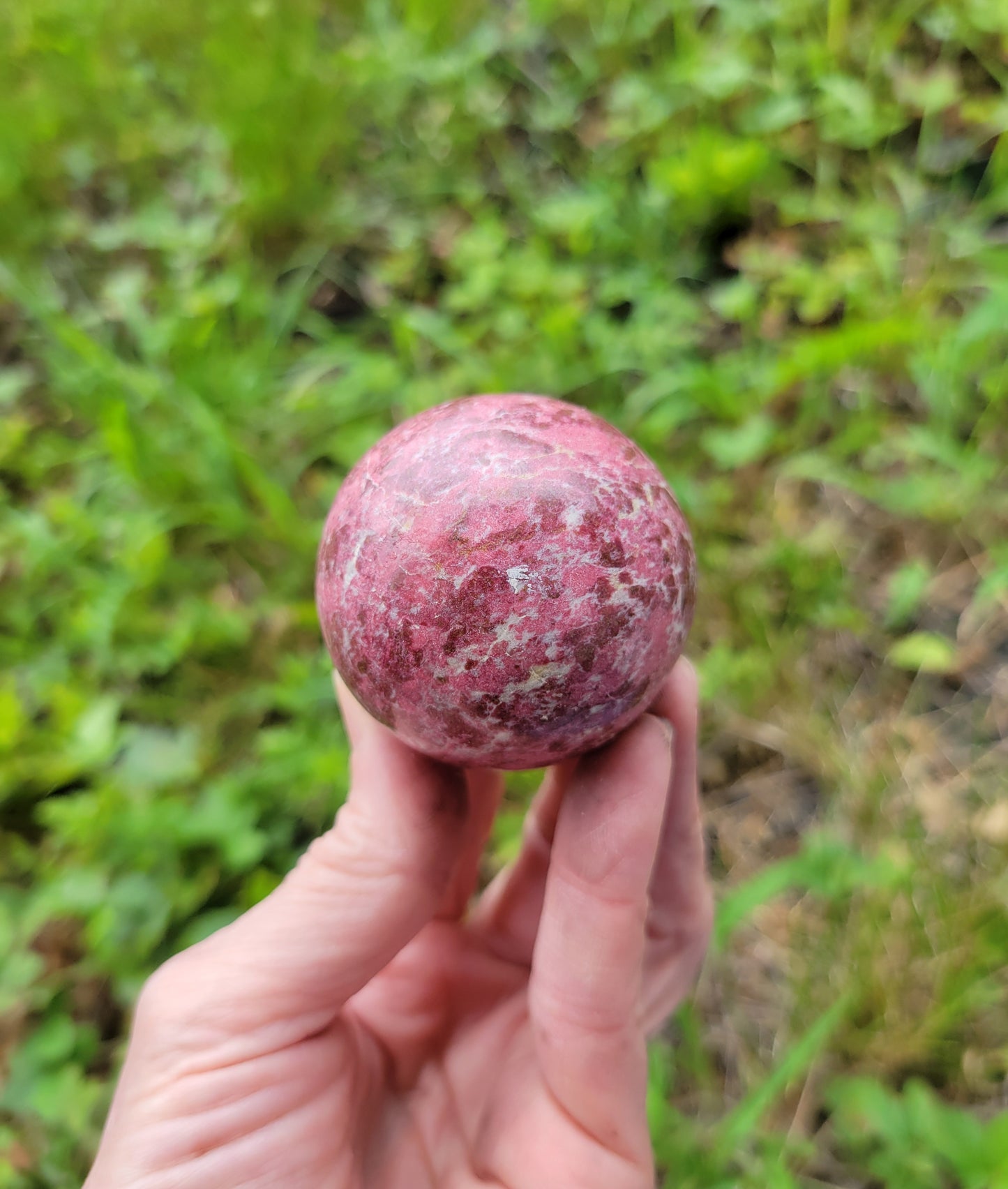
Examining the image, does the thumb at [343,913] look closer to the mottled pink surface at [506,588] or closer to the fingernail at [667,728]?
the mottled pink surface at [506,588]

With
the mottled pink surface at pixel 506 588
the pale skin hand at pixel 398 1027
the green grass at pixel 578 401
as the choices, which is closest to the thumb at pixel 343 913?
the pale skin hand at pixel 398 1027

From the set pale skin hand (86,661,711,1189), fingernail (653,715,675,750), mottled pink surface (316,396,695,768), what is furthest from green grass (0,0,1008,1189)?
mottled pink surface (316,396,695,768)

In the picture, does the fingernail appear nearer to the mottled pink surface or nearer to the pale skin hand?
the pale skin hand

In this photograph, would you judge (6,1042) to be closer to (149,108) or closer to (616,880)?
(616,880)

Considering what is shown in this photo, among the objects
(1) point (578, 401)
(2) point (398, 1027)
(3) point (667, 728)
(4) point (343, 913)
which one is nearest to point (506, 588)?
(3) point (667, 728)

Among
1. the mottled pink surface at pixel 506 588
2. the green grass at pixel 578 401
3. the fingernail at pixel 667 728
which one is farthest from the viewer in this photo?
the green grass at pixel 578 401

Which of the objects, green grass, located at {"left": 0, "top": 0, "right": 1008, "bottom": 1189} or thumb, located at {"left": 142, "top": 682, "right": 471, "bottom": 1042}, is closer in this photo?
thumb, located at {"left": 142, "top": 682, "right": 471, "bottom": 1042}

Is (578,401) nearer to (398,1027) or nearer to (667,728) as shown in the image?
(667,728)

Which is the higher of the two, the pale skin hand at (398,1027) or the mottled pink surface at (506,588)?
the mottled pink surface at (506,588)
